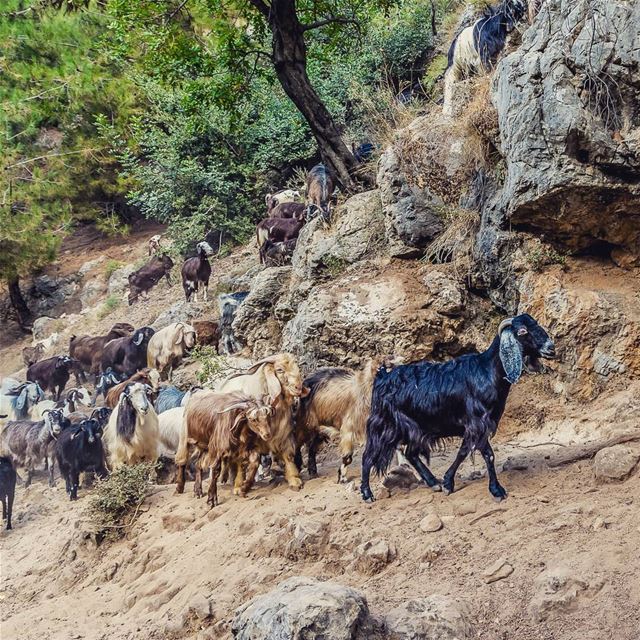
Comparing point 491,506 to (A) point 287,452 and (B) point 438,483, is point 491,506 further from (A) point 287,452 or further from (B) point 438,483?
(A) point 287,452

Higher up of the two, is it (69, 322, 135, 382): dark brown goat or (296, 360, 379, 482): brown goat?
(296, 360, 379, 482): brown goat

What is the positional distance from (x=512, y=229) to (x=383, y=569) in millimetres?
4101

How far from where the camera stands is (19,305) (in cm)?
2144

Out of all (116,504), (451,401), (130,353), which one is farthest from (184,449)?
(130,353)

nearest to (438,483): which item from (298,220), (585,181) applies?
(585,181)

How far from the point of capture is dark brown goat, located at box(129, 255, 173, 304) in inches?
706

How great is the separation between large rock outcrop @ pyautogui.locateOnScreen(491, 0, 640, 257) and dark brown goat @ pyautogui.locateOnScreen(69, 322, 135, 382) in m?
9.28

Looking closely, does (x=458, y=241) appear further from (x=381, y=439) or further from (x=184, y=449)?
(x=184, y=449)

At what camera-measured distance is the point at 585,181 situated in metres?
6.90

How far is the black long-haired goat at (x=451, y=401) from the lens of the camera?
18.1 ft

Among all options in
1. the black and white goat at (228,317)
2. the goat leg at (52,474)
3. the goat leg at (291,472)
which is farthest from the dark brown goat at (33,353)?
the goat leg at (291,472)

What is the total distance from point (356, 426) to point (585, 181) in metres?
3.02

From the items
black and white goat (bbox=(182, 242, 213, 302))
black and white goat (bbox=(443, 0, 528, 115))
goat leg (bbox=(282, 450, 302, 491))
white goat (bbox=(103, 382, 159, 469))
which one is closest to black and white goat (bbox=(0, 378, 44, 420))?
black and white goat (bbox=(182, 242, 213, 302))

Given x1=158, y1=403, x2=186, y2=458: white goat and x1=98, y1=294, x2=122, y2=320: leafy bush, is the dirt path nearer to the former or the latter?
x1=158, y1=403, x2=186, y2=458: white goat
